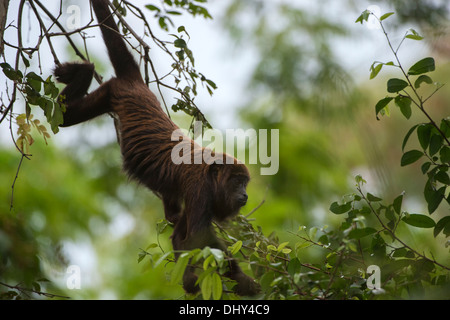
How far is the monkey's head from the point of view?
4516mm

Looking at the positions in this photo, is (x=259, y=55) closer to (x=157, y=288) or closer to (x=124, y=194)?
(x=124, y=194)

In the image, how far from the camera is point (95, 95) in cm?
501

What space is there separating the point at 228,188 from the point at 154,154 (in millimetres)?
801

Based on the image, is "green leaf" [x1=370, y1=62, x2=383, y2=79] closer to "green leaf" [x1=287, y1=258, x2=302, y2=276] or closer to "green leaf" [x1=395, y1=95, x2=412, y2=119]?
"green leaf" [x1=395, y1=95, x2=412, y2=119]

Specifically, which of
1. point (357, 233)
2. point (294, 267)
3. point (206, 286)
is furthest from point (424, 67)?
point (206, 286)

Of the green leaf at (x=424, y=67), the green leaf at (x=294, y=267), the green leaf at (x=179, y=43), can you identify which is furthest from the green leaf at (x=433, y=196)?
the green leaf at (x=179, y=43)

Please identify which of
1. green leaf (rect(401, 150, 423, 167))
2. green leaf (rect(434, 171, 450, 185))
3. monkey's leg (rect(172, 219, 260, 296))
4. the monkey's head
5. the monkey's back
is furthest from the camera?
the monkey's back

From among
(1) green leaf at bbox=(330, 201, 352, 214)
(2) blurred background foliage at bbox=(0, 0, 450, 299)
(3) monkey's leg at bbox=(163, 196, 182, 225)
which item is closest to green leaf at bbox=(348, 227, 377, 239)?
(1) green leaf at bbox=(330, 201, 352, 214)

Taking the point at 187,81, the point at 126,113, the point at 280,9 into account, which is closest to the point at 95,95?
the point at 126,113

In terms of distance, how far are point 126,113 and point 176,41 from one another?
128 cm

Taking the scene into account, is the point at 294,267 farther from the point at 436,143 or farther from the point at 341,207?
the point at 436,143

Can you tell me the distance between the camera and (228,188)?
15.0 feet

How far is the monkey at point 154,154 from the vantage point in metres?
4.36

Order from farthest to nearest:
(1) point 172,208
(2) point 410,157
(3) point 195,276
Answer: (1) point 172,208 → (3) point 195,276 → (2) point 410,157
